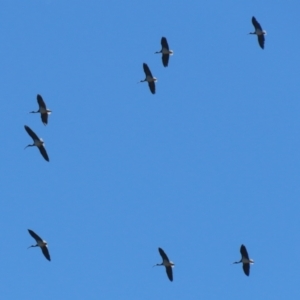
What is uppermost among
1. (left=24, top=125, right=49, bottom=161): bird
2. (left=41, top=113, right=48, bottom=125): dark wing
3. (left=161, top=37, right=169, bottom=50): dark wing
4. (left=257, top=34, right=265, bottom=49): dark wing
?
(left=161, top=37, right=169, bottom=50): dark wing

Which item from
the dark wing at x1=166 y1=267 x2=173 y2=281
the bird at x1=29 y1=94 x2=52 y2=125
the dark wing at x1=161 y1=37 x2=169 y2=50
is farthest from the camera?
the dark wing at x1=166 y1=267 x2=173 y2=281

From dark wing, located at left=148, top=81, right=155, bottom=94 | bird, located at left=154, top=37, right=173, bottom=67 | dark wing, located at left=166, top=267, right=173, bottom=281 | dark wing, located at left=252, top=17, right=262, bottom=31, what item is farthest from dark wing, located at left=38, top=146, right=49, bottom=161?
dark wing, located at left=252, top=17, right=262, bottom=31

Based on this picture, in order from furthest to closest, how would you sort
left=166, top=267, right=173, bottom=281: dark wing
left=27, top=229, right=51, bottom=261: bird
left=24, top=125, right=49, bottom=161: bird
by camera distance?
1. left=27, top=229, right=51, bottom=261: bird
2. left=166, top=267, right=173, bottom=281: dark wing
3. left=24, top=125, right=49, bottom=161: bird

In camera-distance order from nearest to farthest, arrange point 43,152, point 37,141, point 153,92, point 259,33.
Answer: point 259,33
point 153,92
point 43,152
point 37,141

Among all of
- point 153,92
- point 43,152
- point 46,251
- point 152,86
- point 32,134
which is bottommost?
point 46,251

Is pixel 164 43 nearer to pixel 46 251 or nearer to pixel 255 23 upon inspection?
pixel 255 23

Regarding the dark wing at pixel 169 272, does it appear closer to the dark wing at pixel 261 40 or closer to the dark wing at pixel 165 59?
the dark wing at pixel 165 59

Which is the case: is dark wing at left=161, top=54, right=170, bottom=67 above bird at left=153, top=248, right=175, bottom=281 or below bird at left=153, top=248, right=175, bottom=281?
above

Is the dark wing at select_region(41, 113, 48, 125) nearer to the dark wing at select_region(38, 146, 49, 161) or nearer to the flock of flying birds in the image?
the flock of flying birds

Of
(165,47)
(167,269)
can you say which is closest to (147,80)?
(165,47)

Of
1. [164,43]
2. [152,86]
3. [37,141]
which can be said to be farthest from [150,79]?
[37,141]

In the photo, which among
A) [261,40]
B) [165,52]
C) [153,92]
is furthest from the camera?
[153,92]

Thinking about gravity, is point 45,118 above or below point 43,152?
above

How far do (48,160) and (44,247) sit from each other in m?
4.79
